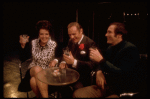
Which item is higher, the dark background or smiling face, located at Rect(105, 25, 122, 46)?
the dark background

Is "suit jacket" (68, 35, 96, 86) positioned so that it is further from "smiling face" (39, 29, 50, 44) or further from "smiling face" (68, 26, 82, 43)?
"smiling face" (39, 29, 50, 44)

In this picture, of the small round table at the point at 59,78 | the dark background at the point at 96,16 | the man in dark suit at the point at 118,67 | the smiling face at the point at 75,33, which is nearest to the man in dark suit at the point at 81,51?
the smiling face at the point at 75,33

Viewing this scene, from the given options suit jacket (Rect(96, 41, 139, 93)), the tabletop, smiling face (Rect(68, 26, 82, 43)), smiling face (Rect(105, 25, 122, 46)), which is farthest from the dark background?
suit jacket (Rect(96, 41, 139, 93))

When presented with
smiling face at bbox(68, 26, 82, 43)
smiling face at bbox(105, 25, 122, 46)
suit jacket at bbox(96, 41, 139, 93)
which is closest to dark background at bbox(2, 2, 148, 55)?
smiling face at bbox(68, 26, 82, 43)

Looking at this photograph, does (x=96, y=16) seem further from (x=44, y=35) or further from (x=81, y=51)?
(x=44, y=35)

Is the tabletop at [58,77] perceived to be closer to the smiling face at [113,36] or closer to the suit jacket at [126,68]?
the suit jacket at [126,68]

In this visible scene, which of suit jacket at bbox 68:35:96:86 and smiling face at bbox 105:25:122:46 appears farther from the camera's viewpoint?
suit jacket at bbox 68:35:96:86

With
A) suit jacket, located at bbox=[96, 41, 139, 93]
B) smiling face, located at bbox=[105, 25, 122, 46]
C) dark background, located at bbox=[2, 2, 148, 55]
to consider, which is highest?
dark background, located at bbox=[2, 2, 148, 55]

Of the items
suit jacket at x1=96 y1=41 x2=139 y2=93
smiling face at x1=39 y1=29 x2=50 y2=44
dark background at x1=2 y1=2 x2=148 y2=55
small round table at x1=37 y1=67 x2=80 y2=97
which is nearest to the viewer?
suit jacket at x1=96 y1=41 x2=139 y2=93

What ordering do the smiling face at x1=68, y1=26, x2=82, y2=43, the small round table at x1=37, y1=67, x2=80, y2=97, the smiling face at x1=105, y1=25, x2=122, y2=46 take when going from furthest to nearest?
1. the smiling face at x1=68, y1=26, x2=82, y2=43
2. the smiling face at x1=105, y1=25, x2=122, y2=46
3. the small round table at x1=37, y1=67, x2=80, y2=97

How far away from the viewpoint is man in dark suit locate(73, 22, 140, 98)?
159 centimetres

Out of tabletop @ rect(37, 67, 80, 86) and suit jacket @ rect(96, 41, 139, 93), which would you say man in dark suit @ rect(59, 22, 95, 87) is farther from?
suit jacket @ rect(96, 41, 139, 93)

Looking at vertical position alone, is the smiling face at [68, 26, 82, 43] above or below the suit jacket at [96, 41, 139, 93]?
above

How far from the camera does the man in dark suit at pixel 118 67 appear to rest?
1.59 metres
